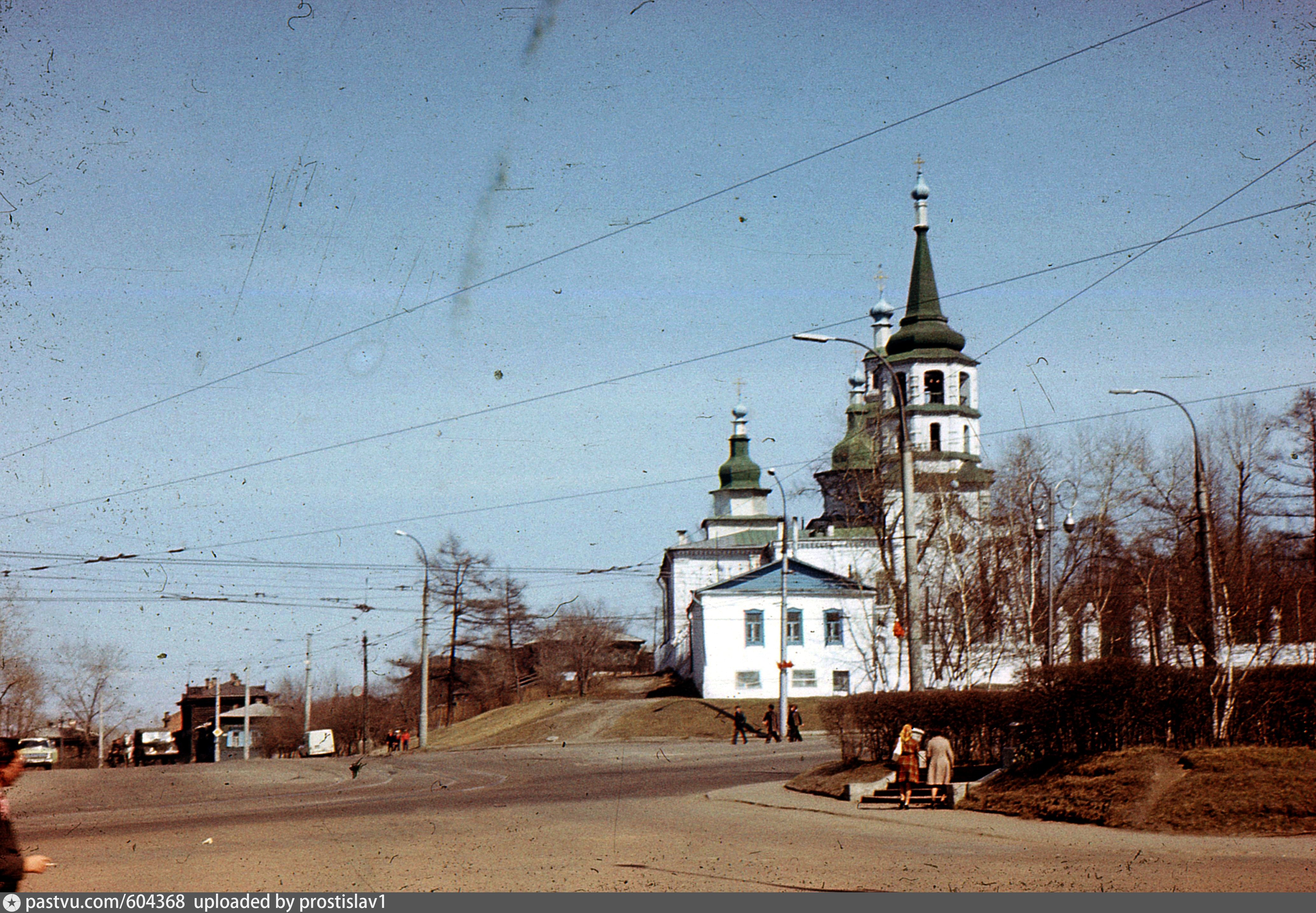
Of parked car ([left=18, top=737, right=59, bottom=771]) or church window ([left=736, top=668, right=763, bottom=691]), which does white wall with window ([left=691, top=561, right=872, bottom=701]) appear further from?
parked car ([left=18, top=737, right=59, bottom=771])

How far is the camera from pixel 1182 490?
178 feet

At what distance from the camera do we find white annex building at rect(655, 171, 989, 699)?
215 ft

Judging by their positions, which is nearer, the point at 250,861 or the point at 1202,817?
the point at 250,861

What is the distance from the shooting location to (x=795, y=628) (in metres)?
70.9

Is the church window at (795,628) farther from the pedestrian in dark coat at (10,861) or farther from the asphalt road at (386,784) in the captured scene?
the pedestrian in dark coat at (10,861)

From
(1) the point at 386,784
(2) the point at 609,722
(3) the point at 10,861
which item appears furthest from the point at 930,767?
(2) the point at 609,722

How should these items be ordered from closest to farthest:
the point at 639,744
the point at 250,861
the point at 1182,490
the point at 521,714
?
1. the point at 250,861
2. the point at 639,744
3. the point at 1182,490
4. the point at 521,714

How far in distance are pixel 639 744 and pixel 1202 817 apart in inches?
1367

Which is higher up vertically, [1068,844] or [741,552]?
[741,552]

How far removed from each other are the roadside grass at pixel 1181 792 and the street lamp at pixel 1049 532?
53.2ft

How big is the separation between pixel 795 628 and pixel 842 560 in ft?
47.5

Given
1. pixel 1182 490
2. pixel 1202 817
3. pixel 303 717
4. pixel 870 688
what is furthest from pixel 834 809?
pixel 303 717

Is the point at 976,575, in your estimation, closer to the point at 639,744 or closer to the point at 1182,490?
the point at 1182,490

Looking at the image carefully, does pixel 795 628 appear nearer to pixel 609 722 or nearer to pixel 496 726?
pixel 609 722
